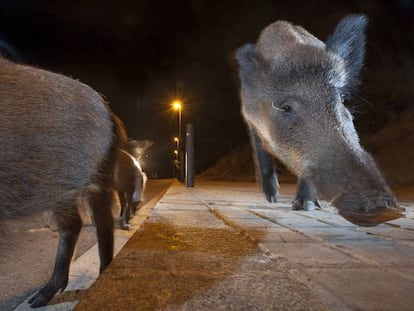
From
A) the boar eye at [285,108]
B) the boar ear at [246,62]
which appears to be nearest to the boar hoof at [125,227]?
the boar ear at [246,62]

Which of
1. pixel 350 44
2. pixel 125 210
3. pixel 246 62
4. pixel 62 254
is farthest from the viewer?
pixel 125 210

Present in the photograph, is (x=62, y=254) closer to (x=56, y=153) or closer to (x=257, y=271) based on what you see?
(x=56, y=153)

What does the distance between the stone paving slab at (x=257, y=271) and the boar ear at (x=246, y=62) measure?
1900 millimetres

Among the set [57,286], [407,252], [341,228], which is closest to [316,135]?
[341,228]

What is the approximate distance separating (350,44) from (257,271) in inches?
106

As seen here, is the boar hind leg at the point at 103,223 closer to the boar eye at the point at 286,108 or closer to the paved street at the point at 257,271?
the paved street at the point at 257,271

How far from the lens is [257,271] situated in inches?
60.4

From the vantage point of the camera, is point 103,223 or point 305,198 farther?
point 305,198

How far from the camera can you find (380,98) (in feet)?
66.1

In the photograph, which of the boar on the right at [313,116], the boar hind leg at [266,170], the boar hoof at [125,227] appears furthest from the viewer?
the boar hoof at [125,227]

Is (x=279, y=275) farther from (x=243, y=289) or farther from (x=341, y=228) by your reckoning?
(x=341, y=228)

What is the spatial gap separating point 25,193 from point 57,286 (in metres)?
0.81

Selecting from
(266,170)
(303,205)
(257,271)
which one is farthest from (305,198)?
(257,271)

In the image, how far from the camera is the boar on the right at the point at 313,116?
6.85ft
